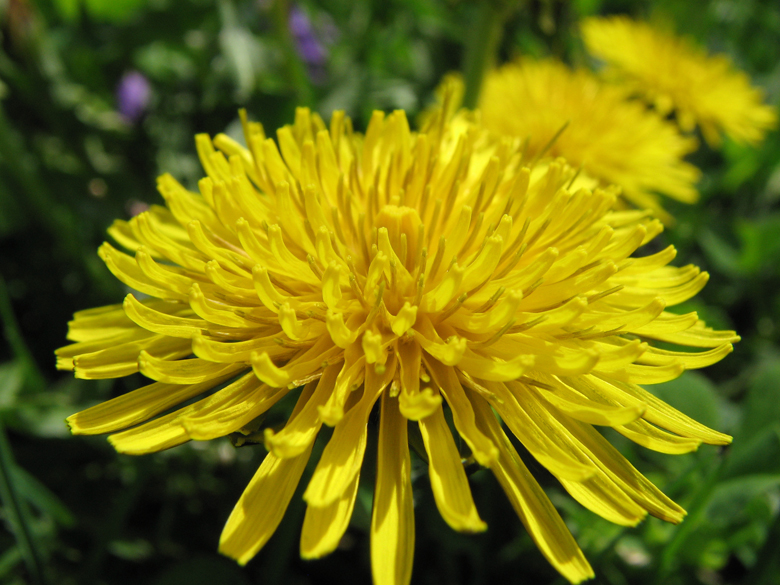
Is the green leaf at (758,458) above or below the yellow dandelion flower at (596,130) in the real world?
below

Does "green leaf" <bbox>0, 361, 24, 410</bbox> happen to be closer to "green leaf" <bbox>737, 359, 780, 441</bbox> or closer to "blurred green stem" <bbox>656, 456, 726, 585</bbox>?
"blurred green stem" <bbox>656, 456, 726, 585</bbox>

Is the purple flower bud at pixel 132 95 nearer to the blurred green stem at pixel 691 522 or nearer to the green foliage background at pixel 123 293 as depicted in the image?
the green foliage background at pixel 123 293

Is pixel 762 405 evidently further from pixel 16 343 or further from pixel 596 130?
pixel 16 343

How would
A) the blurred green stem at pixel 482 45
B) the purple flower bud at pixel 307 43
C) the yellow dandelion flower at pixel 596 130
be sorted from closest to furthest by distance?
the yellow dandelion flower at pixel 596 130 → the blurred green stem at pixel 482 45 → the purple flower bud at pixel 307 43

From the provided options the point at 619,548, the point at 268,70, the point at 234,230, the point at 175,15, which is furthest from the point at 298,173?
the point at 268,70

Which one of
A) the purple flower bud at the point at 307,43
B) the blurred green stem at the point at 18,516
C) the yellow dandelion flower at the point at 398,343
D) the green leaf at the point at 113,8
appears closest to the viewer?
the yellow dandelion flower at the point at 398,343

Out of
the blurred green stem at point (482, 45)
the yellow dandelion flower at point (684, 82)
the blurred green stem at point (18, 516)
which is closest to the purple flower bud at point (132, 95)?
the blurred green stem at point (482, 45)
